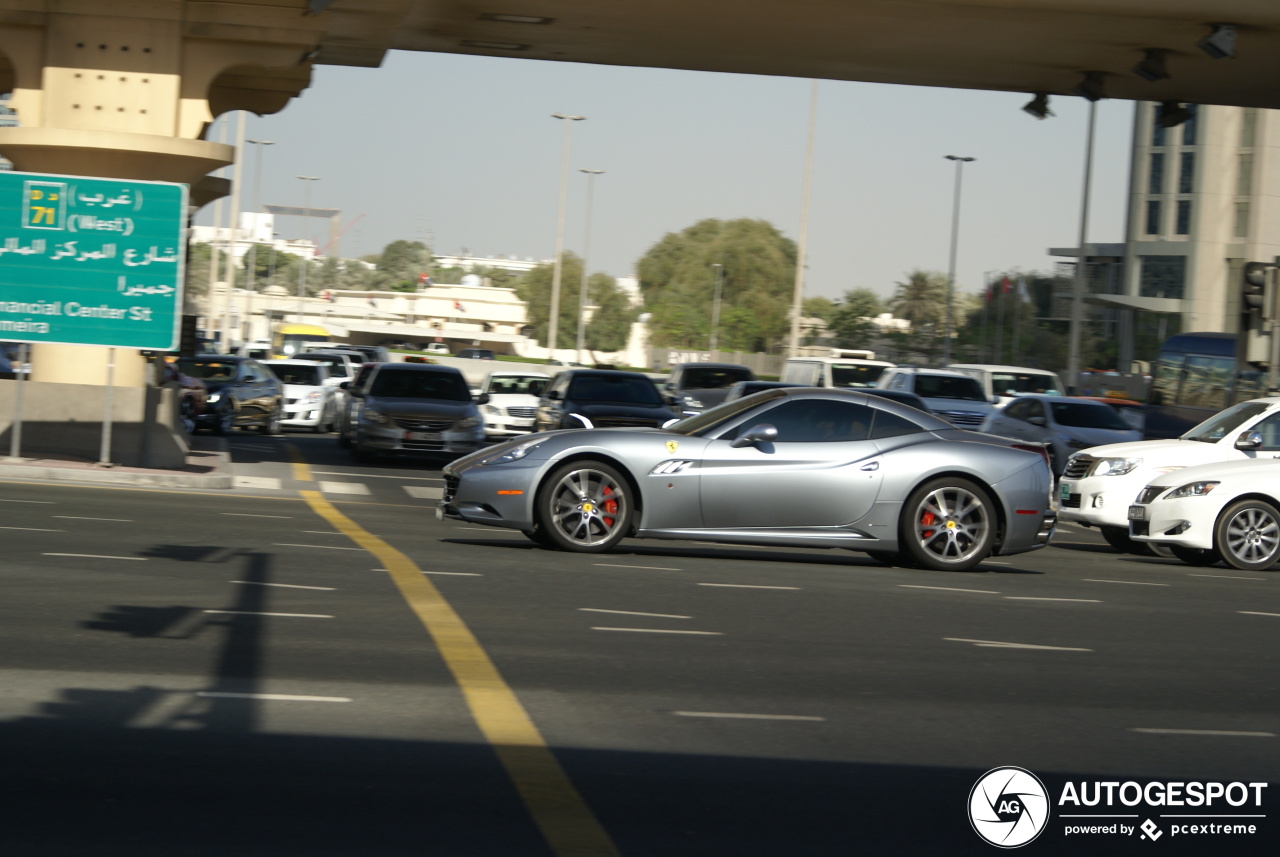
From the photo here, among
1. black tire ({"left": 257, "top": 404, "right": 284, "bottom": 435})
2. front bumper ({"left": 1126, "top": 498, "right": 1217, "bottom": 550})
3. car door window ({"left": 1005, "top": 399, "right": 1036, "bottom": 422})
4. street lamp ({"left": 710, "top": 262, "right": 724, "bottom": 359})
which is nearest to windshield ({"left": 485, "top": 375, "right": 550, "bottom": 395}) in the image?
black tire ({"left": 257, "top": 404, "right": 284, "bottom": 435})

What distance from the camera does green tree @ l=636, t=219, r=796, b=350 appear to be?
363 ft

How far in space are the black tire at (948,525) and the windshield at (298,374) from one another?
72.7 ft

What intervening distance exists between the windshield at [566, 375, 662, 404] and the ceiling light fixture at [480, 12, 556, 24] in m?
5.69

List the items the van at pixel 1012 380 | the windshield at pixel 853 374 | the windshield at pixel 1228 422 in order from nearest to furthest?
the windshield at pixel 1228 422 < the van at pixel 1012 380 < the windshield at pixel 853 374

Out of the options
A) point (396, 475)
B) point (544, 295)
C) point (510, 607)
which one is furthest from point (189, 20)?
point (544, 295)

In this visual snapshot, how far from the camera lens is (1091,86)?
2123 centimetres

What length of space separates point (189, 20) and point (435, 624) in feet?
42.5

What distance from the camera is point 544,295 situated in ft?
444

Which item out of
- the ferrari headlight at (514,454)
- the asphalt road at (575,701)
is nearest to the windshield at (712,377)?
the ferrari headlight at (514,454)

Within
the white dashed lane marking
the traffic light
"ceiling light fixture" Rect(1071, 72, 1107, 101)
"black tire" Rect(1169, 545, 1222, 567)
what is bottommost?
the white dashed lane marking

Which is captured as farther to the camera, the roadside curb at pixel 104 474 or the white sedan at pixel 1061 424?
the white sedan at pixel 1061 424

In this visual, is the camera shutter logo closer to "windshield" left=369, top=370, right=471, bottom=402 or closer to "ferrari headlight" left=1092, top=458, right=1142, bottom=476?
"ferrari headlight" left=1092, top=458, right=1142, bottom=476

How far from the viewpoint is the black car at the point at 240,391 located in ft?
90.4

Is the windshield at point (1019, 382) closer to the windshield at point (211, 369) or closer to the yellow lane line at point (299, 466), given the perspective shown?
the yellow lane line at point (299, 466)
